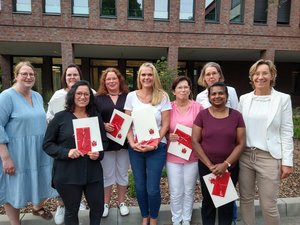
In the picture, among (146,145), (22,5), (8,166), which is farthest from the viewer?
(22,5)

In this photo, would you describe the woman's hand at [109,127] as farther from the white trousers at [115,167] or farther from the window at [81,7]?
the window at [81,7]

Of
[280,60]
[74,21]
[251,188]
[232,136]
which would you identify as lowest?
[251,188]

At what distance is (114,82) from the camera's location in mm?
3383

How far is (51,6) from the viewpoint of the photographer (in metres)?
14.5

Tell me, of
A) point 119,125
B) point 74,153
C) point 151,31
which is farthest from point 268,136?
point 151,31

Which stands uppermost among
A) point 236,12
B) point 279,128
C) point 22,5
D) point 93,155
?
point 236,12

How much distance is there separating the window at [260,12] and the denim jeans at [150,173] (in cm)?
1568

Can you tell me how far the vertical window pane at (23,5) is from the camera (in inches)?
559

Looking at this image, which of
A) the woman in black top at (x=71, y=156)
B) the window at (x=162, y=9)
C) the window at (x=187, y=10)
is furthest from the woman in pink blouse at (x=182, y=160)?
the window at (x=187, y=10)

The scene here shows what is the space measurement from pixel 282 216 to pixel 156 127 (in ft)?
7.92

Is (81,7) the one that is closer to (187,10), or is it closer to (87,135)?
(187,10)

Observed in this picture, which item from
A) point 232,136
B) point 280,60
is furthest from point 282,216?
point 280,60

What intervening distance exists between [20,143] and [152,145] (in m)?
1.50

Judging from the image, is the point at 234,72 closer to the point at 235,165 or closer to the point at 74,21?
the point at 74,21
